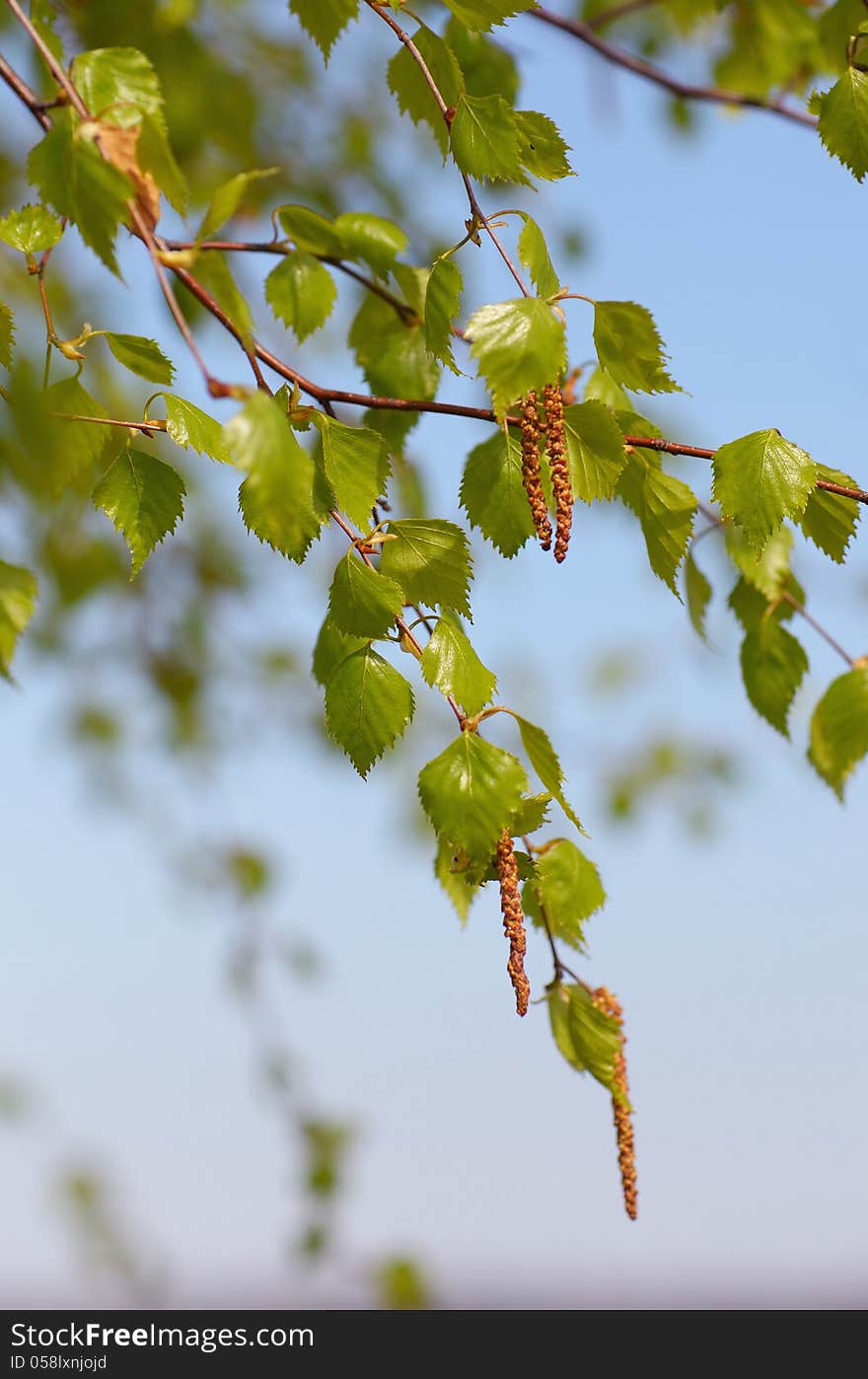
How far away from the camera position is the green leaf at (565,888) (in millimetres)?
996

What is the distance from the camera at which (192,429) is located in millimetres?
926

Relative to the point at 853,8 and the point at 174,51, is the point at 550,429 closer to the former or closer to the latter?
the point at 853,8

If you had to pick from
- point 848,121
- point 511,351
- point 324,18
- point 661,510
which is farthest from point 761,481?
point 324,18

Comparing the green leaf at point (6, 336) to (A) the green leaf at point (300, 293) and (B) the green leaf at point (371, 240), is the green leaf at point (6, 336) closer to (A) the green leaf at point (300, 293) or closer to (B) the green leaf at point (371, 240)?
(A) the green leaf at point (300, 293)

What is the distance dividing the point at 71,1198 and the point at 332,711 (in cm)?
273

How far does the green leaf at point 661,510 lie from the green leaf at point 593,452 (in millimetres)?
67

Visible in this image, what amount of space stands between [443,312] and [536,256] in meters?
0.08

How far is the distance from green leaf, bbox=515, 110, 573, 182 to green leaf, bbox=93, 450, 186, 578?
0.35m

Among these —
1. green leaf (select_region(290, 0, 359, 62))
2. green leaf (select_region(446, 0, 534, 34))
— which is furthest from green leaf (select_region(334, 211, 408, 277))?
green leaf (select_region(446, 0, 534, 34))

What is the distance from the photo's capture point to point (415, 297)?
1.23 metres

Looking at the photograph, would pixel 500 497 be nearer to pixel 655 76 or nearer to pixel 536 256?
pixel 536 256

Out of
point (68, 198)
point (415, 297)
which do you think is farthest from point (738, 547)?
point (68, 198)

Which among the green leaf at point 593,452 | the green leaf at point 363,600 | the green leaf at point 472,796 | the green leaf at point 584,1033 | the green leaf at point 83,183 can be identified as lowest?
the green leaf at point 584,1033

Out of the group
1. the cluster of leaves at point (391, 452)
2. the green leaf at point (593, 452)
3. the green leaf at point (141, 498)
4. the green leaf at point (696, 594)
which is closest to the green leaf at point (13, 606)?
the cluster of leaves at point (391, 452)
